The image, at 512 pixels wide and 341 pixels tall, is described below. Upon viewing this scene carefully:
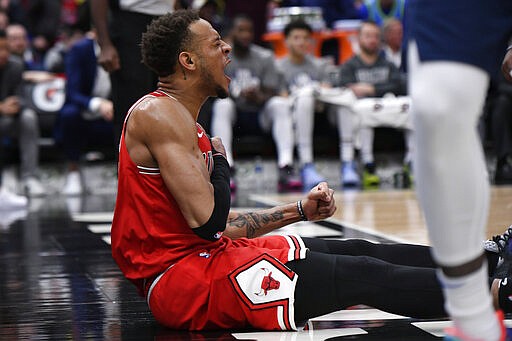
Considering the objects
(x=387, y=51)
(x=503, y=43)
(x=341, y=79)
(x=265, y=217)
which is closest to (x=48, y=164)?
(x=341, y=79)

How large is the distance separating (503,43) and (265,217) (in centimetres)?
144

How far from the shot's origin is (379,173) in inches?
406

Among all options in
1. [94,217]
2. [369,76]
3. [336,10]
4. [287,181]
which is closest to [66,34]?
[336,10]

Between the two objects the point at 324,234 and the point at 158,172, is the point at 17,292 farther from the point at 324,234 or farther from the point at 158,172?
the point at 324,234

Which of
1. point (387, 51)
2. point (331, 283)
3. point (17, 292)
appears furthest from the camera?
point (387, 51)

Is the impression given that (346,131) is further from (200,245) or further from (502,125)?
(200,245)

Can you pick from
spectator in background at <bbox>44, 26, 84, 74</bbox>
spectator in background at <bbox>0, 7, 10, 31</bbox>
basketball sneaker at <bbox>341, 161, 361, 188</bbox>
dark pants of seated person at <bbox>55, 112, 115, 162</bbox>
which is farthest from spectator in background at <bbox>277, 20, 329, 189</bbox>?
spectator in background at <bbox>0, 7, 10, 31</bbox>

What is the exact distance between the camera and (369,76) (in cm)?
996

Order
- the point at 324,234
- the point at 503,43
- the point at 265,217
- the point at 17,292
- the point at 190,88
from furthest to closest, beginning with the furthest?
the point at 324,234
the point at 17,292
the point at 265,217
the point at 190,88
the point at 503,43

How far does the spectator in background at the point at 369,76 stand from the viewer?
978cm

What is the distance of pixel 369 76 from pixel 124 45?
17.7ft

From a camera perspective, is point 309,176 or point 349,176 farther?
point 349,176

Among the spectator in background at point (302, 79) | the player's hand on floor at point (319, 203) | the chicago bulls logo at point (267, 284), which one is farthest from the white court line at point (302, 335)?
the spectator in background at point (302, 79)

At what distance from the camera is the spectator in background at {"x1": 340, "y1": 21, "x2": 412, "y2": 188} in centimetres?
978
